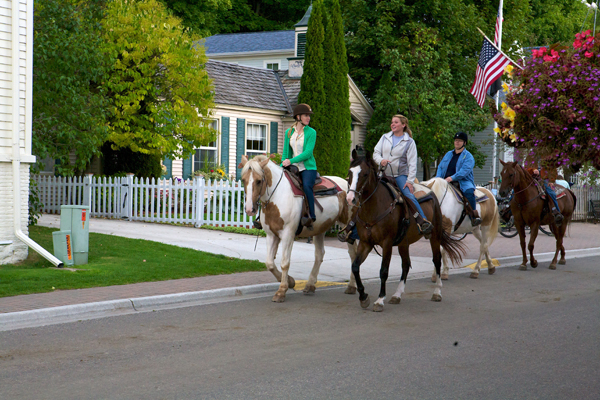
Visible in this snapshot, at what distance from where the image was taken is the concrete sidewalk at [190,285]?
27.2 feet

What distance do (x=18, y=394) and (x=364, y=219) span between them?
5.23m

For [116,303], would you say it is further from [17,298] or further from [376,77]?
[376,77]

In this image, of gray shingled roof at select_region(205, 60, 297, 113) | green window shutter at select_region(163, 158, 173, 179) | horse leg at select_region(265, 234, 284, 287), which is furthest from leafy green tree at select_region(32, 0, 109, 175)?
gray shingled roof at select_region(205, 60, 297, 113)

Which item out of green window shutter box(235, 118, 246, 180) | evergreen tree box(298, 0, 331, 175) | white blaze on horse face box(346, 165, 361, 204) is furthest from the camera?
green window shutter box(235, 118, 246, 180)

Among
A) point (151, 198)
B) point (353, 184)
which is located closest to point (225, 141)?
point (151, 198)

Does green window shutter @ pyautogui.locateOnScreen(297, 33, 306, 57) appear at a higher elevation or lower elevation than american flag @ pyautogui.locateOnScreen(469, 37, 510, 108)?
higher

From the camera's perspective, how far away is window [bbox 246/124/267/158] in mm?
28234

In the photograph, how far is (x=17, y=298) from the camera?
882 centimetres

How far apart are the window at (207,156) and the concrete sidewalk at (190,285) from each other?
896cm

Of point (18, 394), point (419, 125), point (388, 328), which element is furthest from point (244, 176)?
point (419, 125)

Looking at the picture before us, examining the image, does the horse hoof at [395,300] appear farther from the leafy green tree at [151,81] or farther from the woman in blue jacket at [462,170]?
the leafy green tree at [151,81]

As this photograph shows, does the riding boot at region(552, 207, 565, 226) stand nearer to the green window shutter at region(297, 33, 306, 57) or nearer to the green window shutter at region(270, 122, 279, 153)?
the green window shutter at region(270, 122, 279, 153)

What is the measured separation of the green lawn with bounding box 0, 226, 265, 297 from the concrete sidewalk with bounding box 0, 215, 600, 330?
35 cm

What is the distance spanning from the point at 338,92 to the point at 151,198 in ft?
25.3
